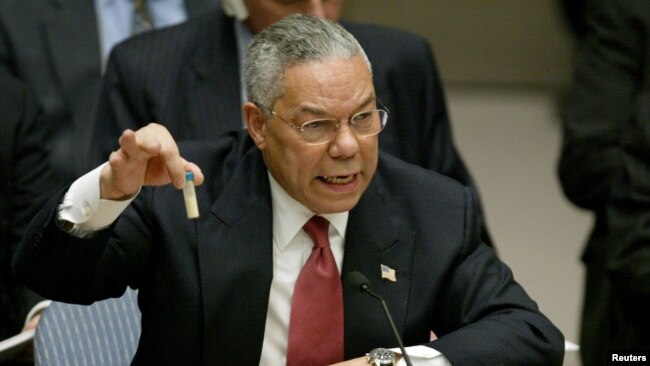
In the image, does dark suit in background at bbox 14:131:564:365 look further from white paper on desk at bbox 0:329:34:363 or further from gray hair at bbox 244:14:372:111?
white paper on desk at bbox 0:329:34:363

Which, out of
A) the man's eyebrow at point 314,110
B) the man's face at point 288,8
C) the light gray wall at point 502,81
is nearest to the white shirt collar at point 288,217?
the man's eyebrow at point 314,110

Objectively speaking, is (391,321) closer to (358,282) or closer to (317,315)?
(358,282)

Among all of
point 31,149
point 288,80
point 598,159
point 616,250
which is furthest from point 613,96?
point 31,149

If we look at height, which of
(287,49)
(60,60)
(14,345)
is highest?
(287,49)

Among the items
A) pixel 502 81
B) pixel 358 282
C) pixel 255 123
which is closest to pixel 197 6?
pixel 255 123

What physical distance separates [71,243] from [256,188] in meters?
0.48

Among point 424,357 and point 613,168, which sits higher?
point 424,357

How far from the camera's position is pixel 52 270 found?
8.05ft

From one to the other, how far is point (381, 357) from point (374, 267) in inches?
10.6

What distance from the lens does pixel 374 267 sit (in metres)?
2.68

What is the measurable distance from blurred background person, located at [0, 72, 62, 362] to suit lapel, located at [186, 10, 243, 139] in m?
0.47

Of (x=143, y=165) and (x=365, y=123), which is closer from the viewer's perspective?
(x=143, y=165)

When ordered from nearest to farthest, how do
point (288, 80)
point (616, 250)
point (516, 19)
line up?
1. point (288, 80)
2. point (616, 250)
3. point (516, 19)

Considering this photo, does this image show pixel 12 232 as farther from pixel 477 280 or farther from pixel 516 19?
pixel 516 19
